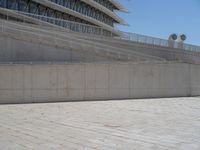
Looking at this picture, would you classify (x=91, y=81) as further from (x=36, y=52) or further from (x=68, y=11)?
(x=68, y=11)

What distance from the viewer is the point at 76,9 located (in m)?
62.5

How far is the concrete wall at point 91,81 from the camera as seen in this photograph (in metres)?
18.9

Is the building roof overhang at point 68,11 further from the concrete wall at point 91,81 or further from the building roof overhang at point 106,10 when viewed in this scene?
the concrete wall at point 91,81

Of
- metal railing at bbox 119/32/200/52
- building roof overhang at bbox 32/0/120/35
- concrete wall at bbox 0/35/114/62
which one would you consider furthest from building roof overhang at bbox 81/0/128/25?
concrete wall at bbox 0/35/114/62

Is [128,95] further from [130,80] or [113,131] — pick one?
[113,131]

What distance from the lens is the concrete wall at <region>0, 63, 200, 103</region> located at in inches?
746

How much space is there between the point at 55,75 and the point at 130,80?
491 centimetres

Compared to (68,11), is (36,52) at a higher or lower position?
lower

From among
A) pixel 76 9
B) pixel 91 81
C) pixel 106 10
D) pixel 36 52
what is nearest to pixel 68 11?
pixel 76 9

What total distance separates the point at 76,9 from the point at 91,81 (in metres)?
43.7

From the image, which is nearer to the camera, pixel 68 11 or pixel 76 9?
pixel 68 11

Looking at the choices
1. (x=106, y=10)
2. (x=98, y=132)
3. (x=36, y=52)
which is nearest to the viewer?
Answer: (x=98, y=132)

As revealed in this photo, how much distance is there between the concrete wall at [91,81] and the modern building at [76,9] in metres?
25.1

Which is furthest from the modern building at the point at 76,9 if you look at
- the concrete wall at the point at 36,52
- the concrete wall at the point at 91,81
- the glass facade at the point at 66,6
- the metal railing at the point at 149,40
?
the concrete wall at the point at 91,81
